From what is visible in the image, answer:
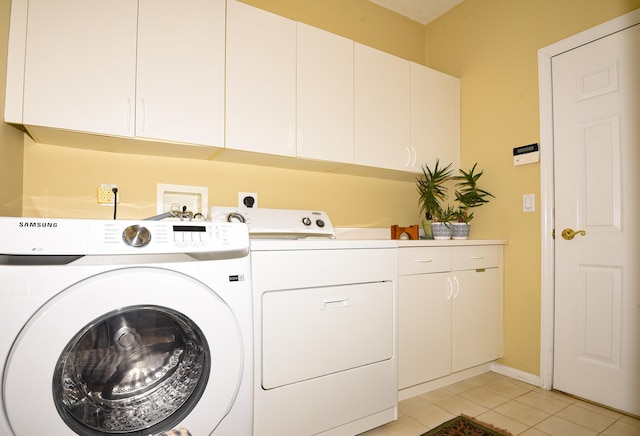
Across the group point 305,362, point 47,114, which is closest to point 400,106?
point 305,362

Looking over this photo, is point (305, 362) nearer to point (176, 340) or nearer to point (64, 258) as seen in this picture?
point (176, 340)

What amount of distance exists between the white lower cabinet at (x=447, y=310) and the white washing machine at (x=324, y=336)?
0.26m

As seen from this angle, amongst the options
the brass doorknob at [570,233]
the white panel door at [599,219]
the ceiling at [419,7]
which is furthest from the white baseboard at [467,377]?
the ceiling at [419,7]

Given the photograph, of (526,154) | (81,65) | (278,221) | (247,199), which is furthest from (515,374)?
(81,65)

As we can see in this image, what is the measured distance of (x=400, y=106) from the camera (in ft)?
7.54

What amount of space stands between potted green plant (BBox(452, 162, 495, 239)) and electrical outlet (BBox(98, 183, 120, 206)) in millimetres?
2092

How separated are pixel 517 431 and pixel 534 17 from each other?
94.5 inches

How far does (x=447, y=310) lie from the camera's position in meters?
2.00

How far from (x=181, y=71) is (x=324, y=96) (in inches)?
30.9

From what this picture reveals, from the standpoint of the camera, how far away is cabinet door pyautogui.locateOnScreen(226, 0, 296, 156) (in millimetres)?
1717

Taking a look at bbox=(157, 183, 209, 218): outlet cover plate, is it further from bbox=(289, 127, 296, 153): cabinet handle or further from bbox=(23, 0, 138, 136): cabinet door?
bbox=(289, 127, 296, 153): cabinet handle

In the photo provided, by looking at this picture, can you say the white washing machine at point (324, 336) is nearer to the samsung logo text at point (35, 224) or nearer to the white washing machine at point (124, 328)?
the white washing machine at point (124, 328)

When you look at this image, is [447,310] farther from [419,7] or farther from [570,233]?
[419,7]

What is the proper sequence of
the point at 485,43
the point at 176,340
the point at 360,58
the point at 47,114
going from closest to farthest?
the point at 176,340 < the point at 47,114 < the point at 360,58 < the point at 485,43
